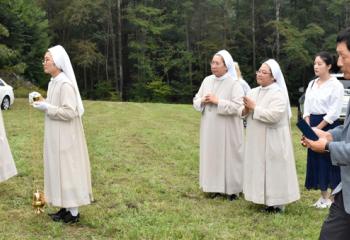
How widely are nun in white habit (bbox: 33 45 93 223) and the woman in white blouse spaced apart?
303 cm

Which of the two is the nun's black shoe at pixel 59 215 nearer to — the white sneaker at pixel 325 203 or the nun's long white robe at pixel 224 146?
the nun's long white robe at pixel 224 146

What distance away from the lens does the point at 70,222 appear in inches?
243

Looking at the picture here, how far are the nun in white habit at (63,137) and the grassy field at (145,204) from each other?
416mm

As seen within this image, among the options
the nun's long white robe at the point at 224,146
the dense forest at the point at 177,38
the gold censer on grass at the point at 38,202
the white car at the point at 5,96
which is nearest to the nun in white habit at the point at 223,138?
the nun's long white robe at the point at 224,146

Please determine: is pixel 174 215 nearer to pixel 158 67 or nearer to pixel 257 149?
pixel 257 149

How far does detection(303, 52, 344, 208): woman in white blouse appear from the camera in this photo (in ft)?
22.0

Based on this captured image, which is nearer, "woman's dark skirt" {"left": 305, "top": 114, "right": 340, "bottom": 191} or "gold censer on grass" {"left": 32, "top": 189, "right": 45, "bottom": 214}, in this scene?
"gold censer on grass" {"left": 32, "top": 189, "right": 45, "bottom": 214}

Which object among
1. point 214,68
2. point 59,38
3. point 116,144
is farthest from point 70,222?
point 59,38

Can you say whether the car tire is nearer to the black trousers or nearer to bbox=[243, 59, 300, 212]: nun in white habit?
bbox=[243, 59, 300, 212]: nun in white habit

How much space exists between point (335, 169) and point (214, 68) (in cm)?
217

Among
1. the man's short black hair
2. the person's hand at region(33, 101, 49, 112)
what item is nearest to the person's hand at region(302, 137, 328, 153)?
the man's short black hair

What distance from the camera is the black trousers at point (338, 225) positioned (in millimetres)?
3404

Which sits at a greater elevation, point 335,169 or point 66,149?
point 66,149

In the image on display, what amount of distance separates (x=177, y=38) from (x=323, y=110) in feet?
119
